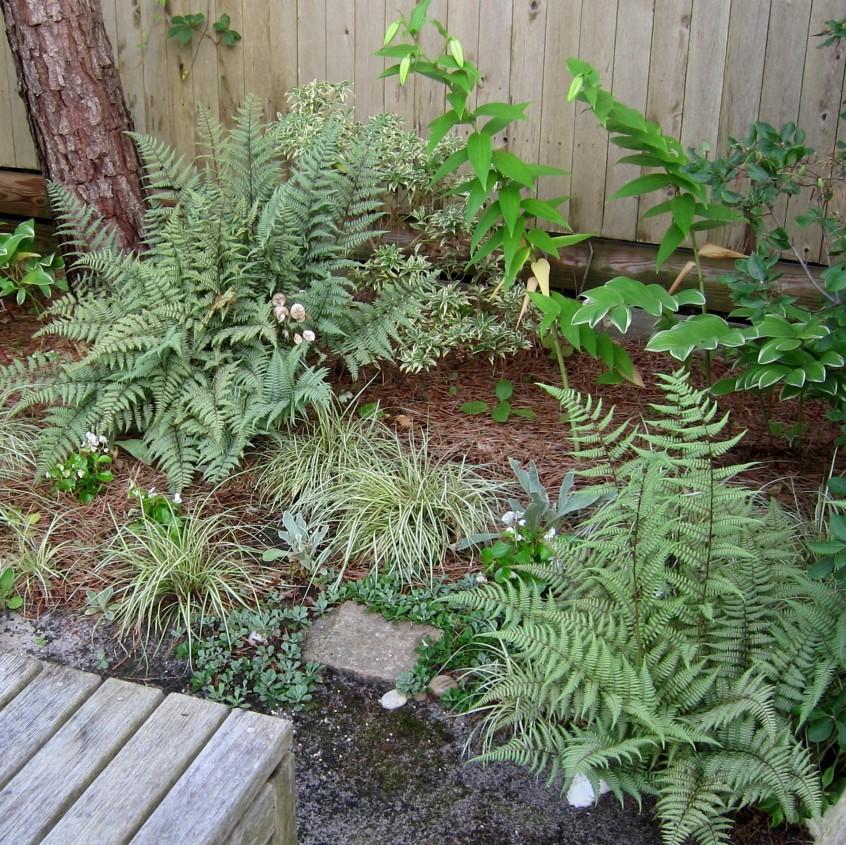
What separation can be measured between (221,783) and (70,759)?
30cm

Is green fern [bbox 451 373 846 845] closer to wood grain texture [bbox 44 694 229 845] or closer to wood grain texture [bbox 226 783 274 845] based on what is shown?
wood grain texture [bbox 226 783 274 845]

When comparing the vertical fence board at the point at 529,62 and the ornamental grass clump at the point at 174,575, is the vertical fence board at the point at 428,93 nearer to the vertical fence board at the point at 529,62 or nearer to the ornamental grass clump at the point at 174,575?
the vertical fence board at the point at 529,62

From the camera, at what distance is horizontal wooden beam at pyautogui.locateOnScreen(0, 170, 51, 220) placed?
588 centimetres

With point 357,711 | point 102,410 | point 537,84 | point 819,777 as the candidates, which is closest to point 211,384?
point 102,410

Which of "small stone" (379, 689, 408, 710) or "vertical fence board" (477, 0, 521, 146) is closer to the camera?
"small stone" (379, 689, 408, 710)

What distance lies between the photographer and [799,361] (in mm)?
3049

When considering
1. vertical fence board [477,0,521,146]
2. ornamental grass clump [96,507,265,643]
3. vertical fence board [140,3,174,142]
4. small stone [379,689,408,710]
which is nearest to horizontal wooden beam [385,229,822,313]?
vertical fence board [477,0,521,146]

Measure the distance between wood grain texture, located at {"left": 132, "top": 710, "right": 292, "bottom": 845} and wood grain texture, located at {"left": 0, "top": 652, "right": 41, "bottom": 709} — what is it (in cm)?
45

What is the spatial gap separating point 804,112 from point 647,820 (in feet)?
9.93

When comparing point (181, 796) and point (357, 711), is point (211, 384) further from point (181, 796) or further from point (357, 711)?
point (181, 796)

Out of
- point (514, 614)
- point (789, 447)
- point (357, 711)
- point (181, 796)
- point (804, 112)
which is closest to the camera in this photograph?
point (181, 796)

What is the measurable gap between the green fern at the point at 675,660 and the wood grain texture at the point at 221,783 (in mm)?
748

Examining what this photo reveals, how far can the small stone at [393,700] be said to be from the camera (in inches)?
115

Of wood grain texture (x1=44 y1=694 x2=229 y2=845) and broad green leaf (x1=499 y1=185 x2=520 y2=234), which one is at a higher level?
broad green leaf (x1=499 y1=185 x2=520 y2=234)
